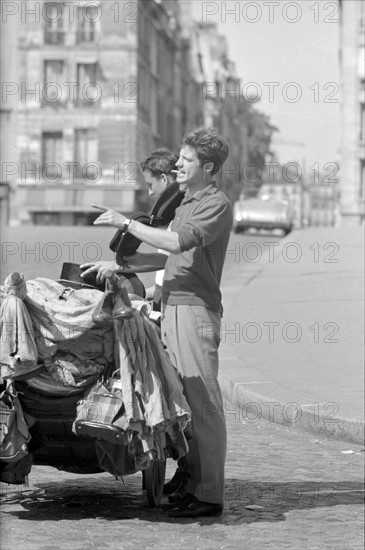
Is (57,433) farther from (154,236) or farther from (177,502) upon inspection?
(154,236)

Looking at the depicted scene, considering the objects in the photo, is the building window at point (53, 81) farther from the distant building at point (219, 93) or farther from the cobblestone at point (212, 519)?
the cobblestone at point (212, 519)

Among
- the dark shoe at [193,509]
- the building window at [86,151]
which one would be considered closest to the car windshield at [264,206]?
the building window at [86,151]

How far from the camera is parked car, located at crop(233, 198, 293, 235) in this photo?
43281mm

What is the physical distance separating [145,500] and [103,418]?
0.83 m

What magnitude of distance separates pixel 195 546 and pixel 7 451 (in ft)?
2.88

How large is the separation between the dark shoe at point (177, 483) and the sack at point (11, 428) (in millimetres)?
830

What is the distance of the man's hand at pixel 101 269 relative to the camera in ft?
18.9

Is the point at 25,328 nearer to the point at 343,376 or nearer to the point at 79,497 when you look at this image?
the point at 79,497

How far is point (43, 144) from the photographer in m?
59.3

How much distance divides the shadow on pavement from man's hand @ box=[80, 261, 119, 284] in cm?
104

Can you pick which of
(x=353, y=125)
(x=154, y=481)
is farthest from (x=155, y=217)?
(x=353, y=125)

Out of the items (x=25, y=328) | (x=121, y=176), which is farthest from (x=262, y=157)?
(x=25, y=328)

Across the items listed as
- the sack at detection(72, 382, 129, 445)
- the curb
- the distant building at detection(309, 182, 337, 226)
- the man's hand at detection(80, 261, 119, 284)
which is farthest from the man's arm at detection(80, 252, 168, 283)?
the distant building at detection(309, 182, 337, 226)

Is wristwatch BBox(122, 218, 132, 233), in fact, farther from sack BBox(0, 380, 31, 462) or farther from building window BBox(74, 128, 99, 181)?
building window BBox(74, 128, 99, 181)
